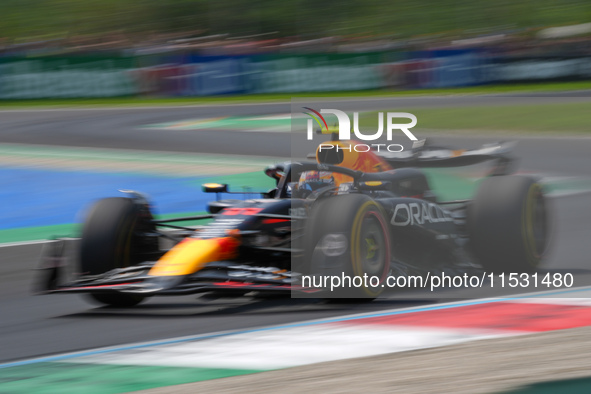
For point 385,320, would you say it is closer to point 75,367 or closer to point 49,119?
point 75,367

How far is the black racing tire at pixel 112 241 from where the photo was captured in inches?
248

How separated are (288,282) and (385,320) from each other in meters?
0.72

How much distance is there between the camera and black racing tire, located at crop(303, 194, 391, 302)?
18.3ft

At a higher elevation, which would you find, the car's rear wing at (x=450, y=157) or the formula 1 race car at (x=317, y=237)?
the car's rear wing at (x=450, y=157)

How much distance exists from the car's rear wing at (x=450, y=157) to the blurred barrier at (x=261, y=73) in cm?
1904

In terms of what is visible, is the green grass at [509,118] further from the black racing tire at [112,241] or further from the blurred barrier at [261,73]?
the black racing tire at [112,241]

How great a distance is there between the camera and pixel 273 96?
85.8 feet

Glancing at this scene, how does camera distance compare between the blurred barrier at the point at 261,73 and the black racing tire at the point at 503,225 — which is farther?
the blurred barrier at the point at 261,73

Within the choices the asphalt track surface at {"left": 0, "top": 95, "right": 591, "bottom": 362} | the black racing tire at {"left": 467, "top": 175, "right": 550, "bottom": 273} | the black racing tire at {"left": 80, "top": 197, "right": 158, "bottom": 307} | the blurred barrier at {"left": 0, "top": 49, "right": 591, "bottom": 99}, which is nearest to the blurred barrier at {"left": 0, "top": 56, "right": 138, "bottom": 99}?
the blurred barrier at {"left": 0, "top": 49, "right": 591, "bottom": 99}

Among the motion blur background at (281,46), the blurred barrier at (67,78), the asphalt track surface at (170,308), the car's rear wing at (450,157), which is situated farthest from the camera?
the motion blur background at (281,46)

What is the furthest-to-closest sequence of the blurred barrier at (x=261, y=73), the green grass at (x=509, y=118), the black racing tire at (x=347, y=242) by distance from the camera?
the blurred barrier at (x=261, y=73)
the green grass at (x=509, y=118)
the black racing tire at (x=347, y=242)

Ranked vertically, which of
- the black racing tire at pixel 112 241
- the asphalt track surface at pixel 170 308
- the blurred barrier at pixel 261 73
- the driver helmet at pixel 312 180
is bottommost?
the asphalt track surface at pixel 170 308

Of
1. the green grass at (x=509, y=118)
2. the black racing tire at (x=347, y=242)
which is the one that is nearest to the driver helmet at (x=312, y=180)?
the black racing tire at (x=347, y=242)

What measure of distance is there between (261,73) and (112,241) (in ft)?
68.0
